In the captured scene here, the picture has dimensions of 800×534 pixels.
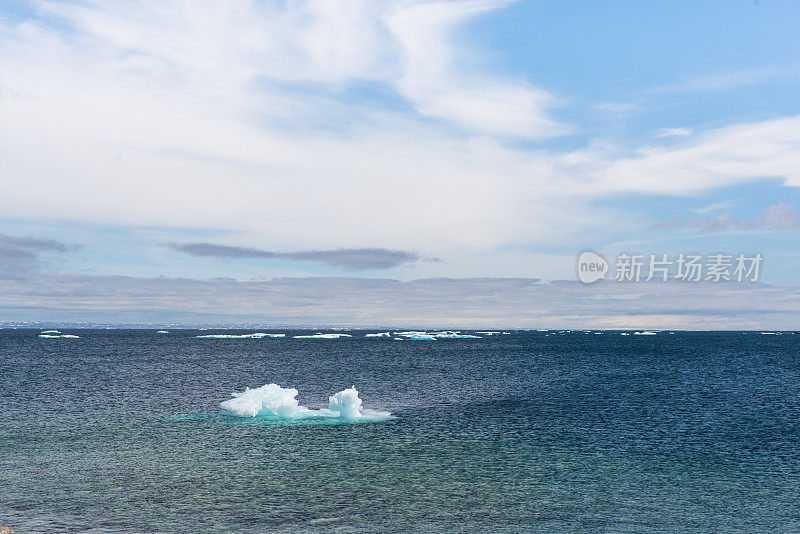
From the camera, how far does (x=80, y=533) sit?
2078 centimetres

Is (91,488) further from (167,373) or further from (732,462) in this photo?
(167,373)

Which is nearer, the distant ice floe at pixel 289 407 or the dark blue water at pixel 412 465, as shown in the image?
the dark blue water at pixel 412 465

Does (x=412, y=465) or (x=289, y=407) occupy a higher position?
(x=289, y=407)

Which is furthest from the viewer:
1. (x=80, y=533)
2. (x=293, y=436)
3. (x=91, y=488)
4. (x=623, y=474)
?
(x=293, y=436)

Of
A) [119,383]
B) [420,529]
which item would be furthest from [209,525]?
[119,383]

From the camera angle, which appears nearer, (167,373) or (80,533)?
(80,533)

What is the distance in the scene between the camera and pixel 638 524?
22.4m

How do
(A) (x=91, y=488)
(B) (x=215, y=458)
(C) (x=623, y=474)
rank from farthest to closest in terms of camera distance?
(B) (x=215, y=458) → (C) (x=623, y=474) → (A) (x=91, y=488)

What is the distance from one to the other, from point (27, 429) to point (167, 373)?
53.3 meters

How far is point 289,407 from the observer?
46.0 meters

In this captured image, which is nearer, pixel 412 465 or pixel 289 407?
pixel 412 465

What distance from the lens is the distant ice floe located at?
45000 millimetres

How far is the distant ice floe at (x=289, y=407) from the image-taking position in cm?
4500

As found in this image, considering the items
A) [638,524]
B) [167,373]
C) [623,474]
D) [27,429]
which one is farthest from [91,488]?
[167,373]
